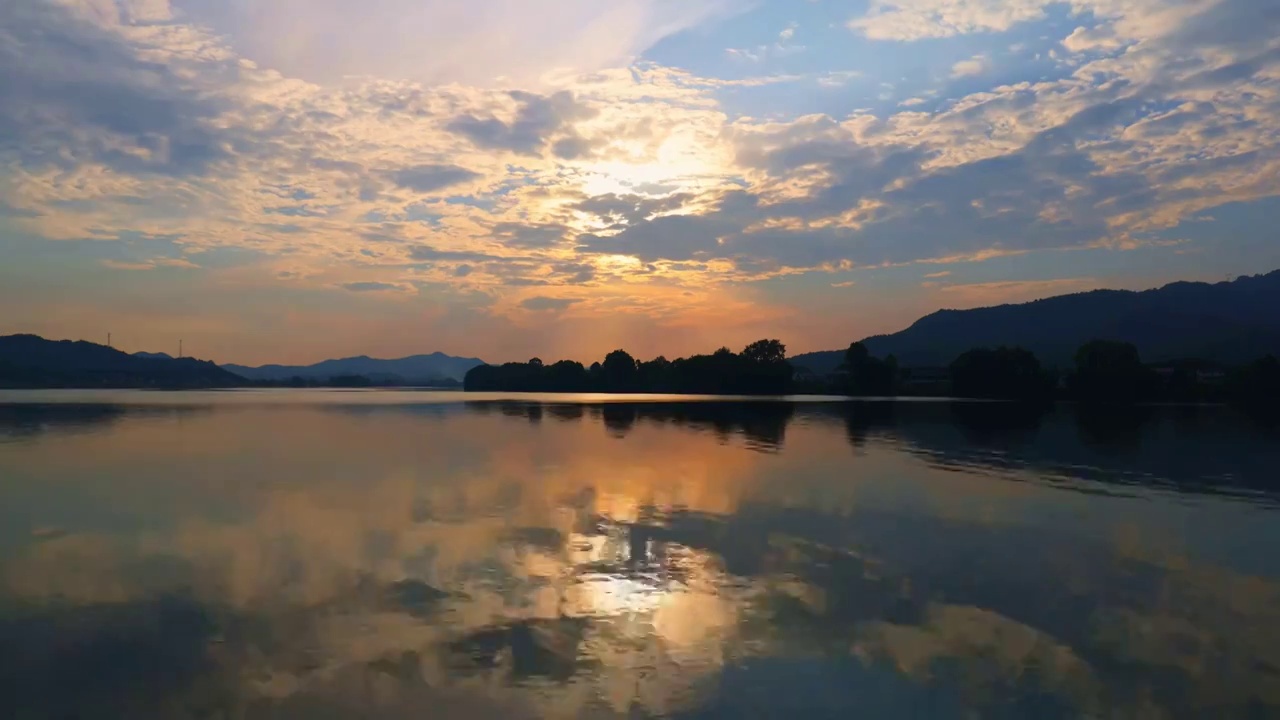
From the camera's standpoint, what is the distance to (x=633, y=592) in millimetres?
14477

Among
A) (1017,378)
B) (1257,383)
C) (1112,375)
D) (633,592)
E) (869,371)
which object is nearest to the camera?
(633,592)

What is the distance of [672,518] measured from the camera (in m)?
22.1

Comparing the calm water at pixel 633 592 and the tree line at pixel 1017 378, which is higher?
the tree line at pixel 1017 378

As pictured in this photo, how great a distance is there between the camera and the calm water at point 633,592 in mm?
A: 10133

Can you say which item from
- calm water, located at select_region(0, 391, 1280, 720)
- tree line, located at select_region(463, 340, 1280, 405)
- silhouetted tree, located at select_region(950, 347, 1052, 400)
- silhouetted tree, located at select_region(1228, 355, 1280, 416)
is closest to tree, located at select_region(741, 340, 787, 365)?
tree line, located at select_region(463, 340, 1280, 405)

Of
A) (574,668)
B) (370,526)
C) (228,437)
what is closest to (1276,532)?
(574,668)

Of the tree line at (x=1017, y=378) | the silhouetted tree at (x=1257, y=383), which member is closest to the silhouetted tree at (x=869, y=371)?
the tree line at (x=1017, y=378)

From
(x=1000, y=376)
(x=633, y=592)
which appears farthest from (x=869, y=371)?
(x=633, y=592)

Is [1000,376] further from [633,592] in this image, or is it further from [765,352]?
[633,592]

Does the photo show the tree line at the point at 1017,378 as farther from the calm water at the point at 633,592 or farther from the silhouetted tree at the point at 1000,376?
the calm water at the point at 633,592

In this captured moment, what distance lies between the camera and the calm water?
10.1 meters

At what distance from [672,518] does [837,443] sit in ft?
87.9

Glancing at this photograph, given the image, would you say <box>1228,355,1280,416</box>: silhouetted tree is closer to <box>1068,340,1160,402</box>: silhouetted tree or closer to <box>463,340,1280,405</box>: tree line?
<box>463,340,1280,405</box>: tree line

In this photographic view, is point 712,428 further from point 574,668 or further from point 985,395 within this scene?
point 985,395
